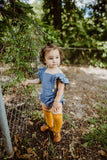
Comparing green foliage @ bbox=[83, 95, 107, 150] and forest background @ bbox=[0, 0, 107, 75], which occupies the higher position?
forest background @ bbox=[0, 0, 107, 75]

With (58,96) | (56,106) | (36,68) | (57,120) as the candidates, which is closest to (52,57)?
(58,96)

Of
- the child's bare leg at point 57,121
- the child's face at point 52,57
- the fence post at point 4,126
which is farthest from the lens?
the child's bare leg at point 57,121

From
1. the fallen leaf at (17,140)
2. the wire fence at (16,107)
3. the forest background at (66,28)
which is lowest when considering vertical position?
the fallen leaf at (17,140)

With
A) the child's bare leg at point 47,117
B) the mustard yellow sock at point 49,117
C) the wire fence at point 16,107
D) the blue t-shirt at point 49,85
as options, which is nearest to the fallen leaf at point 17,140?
the wire fence at point 16,107

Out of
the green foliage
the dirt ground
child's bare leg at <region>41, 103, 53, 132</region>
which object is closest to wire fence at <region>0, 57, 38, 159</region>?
the dirt ground

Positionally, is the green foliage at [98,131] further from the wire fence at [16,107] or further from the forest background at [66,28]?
the forest background at [66,28]

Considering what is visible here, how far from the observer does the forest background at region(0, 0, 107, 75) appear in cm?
142

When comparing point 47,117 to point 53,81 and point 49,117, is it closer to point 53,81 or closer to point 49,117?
point 49,117

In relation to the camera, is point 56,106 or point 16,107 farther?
point 16,107

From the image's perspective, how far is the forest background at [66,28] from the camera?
1423 mm

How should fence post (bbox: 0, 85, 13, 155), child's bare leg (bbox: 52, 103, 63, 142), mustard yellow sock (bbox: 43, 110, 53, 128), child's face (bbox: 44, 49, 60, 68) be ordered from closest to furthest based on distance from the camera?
fence post (bbox: 0, 85, 13, 155), child's face (bbox: 44, 49, 60, 68), child's bare leg (bbox: 52, 103, 63, 142), mustard yellow sock (bbox: 43, 110, 53, 128)

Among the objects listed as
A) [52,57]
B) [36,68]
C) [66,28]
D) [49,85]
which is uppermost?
[66,28]

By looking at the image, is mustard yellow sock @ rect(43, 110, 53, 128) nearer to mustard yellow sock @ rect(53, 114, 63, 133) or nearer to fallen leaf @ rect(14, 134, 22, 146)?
mustard yellow sock @ rect(53, 114, 63, 133)

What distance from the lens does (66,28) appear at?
644 centimetres
